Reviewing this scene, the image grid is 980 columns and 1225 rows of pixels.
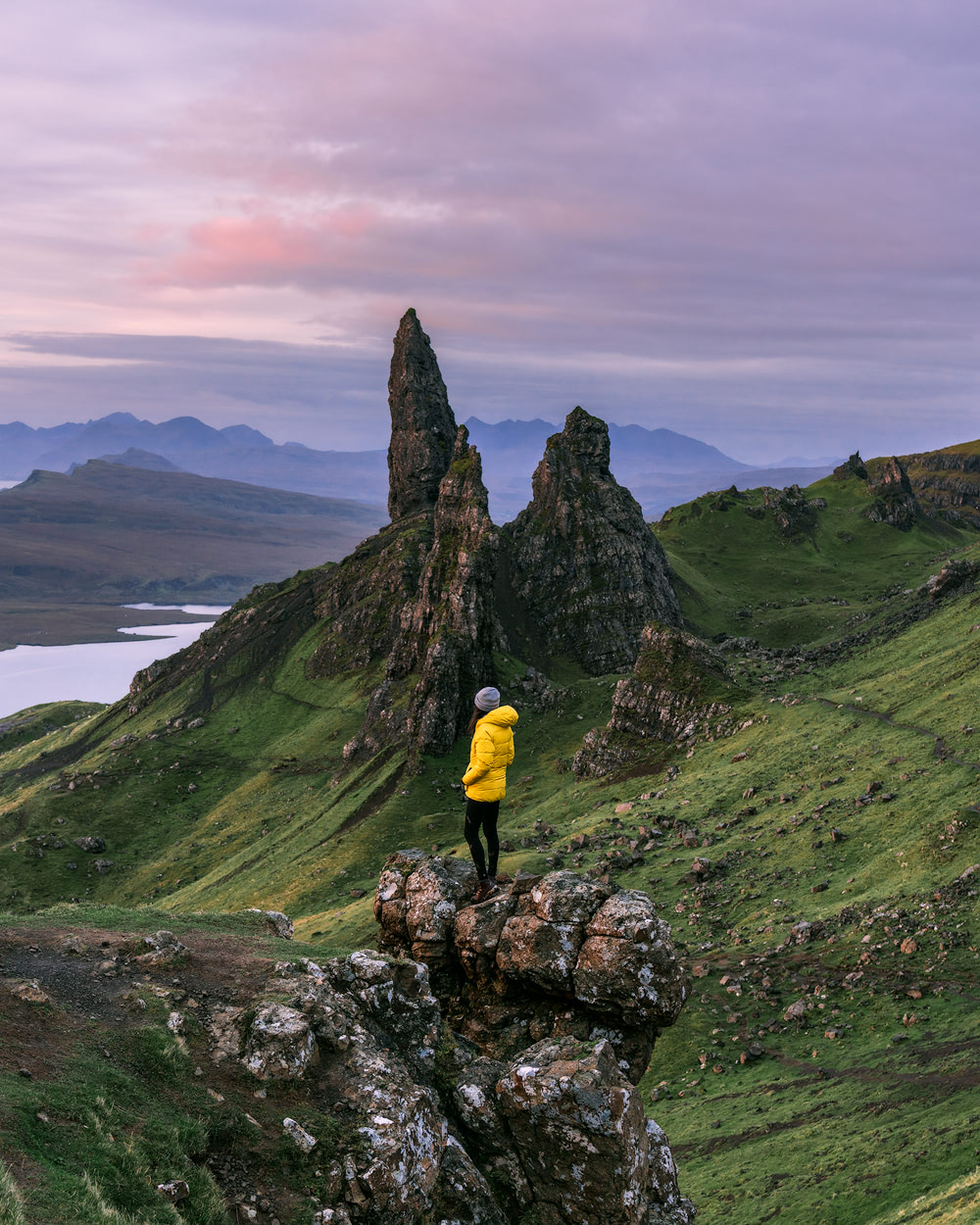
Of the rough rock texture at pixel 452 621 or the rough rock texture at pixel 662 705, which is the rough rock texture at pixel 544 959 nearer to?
the rough rock texture at pixel 662 705

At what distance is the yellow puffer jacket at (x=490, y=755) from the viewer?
26406mm

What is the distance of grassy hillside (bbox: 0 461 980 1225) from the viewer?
34219mm

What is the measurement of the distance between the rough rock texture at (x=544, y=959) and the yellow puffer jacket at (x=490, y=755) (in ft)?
13.4

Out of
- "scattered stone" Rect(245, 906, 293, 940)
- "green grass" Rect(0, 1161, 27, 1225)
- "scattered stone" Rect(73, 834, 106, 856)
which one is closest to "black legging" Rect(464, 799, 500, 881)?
"scattered stone" Rect(245, 906, 293, 940)

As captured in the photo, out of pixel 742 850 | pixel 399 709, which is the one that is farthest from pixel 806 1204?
pixel 399 709

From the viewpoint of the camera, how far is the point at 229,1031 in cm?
2008

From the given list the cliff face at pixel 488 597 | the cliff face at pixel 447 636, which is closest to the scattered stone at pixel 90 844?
the cliff face at pixel 488 597

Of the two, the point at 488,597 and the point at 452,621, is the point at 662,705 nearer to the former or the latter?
the point at 452,621

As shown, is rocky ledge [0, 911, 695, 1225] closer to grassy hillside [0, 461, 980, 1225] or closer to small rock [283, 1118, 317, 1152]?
small rock [283, 1118, 317, 1152]

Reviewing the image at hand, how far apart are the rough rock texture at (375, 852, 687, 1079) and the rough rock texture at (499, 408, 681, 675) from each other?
125202mm

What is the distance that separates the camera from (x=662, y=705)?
96312 millimetres

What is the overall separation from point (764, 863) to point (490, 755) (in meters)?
41.3

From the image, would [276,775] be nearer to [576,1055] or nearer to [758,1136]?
[758,1136]

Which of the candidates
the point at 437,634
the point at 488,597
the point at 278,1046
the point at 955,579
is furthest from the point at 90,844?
the point at 955,579
